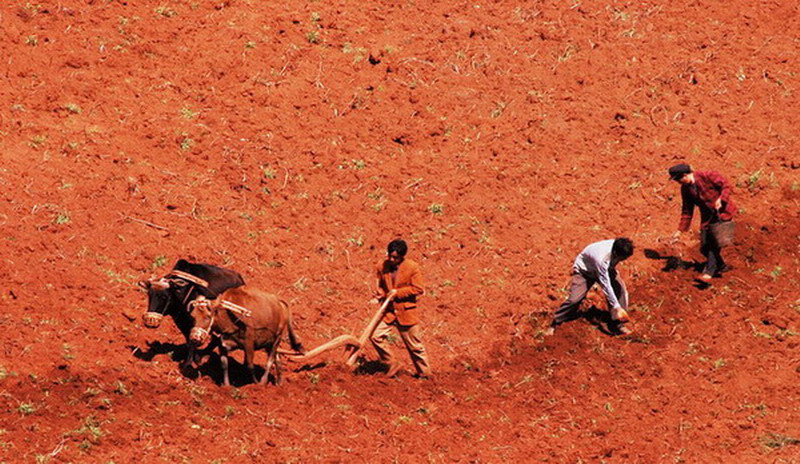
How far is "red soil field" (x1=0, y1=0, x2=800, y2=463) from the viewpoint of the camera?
13117 millimetres

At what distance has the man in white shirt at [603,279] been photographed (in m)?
15.4

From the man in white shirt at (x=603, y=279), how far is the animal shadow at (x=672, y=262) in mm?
1929

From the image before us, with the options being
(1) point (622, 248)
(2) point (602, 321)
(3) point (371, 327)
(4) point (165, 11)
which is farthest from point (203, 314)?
(4) point (165, 11)

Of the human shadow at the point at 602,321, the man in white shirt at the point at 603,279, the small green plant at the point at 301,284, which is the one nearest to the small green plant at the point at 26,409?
the small green plant at the point at 301,284

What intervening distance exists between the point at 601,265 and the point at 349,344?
364cm

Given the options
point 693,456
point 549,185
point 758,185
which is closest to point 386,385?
point 693,456

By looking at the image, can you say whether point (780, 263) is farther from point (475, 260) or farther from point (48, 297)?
point (48, 297)

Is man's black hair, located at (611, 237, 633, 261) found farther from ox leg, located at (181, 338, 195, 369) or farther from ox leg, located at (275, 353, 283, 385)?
ox leg, located at (181, 338, 195, 369)

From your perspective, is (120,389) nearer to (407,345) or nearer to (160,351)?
(160,351)

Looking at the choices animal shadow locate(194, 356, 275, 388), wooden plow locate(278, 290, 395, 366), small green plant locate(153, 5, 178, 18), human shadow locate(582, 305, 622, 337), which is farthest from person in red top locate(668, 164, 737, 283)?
small green plant locate(153, 5, 178, 18)

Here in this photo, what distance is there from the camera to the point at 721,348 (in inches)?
615

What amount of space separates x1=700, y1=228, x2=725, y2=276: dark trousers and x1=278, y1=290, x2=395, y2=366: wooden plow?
18.1 ft

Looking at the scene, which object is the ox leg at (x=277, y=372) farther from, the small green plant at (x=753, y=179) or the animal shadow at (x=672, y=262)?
the small green plant at (x=753, y=179)

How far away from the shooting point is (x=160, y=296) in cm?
1315
